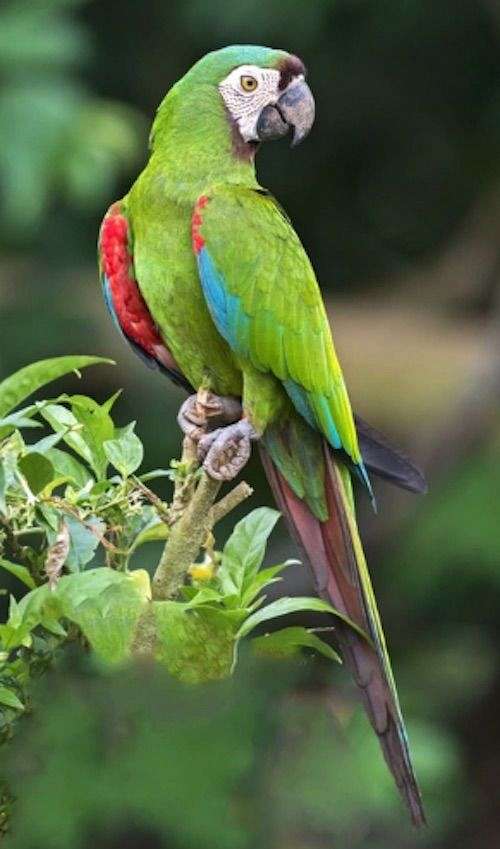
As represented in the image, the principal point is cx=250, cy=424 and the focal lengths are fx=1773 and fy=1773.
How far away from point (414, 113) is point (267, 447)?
401 centimetres

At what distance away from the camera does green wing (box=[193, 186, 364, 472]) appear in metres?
1.94

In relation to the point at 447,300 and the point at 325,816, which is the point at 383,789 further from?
the point at 447,300

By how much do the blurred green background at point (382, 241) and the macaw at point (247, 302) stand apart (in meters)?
0.67

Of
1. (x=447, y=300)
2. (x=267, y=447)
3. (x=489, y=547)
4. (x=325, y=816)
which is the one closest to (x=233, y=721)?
(x=325, y=816)

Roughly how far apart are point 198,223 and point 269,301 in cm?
12

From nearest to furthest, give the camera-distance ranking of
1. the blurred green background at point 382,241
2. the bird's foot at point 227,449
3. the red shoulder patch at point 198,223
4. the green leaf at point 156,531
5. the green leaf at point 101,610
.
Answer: the green leaf at point 101,610 → the green leaf at point 156,531 → the bird's foot at point 227,449 → the red shoulder patch at point 198,223 → the blurred green background at point 382,241

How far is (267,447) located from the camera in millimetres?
1976

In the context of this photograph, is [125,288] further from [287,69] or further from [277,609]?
[277,609]

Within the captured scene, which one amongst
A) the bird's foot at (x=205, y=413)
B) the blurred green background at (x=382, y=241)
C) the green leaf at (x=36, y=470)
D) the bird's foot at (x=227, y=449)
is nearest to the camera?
the green leaf at (x=36, y=470)

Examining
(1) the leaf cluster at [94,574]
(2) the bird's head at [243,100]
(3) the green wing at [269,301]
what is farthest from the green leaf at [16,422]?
(2) the bird's head at [243,100]

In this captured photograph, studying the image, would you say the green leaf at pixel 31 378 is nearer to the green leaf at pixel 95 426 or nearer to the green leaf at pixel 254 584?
the green leaf at pixel 95 426

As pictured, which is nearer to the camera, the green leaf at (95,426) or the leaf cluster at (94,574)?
the leaf cluster at (94,574)

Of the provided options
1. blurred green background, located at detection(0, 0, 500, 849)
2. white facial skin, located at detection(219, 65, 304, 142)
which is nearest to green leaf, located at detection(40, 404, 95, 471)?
white facial skin, located at detection(219, 65, 304, 142)

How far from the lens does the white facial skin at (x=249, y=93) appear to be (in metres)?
2.04
